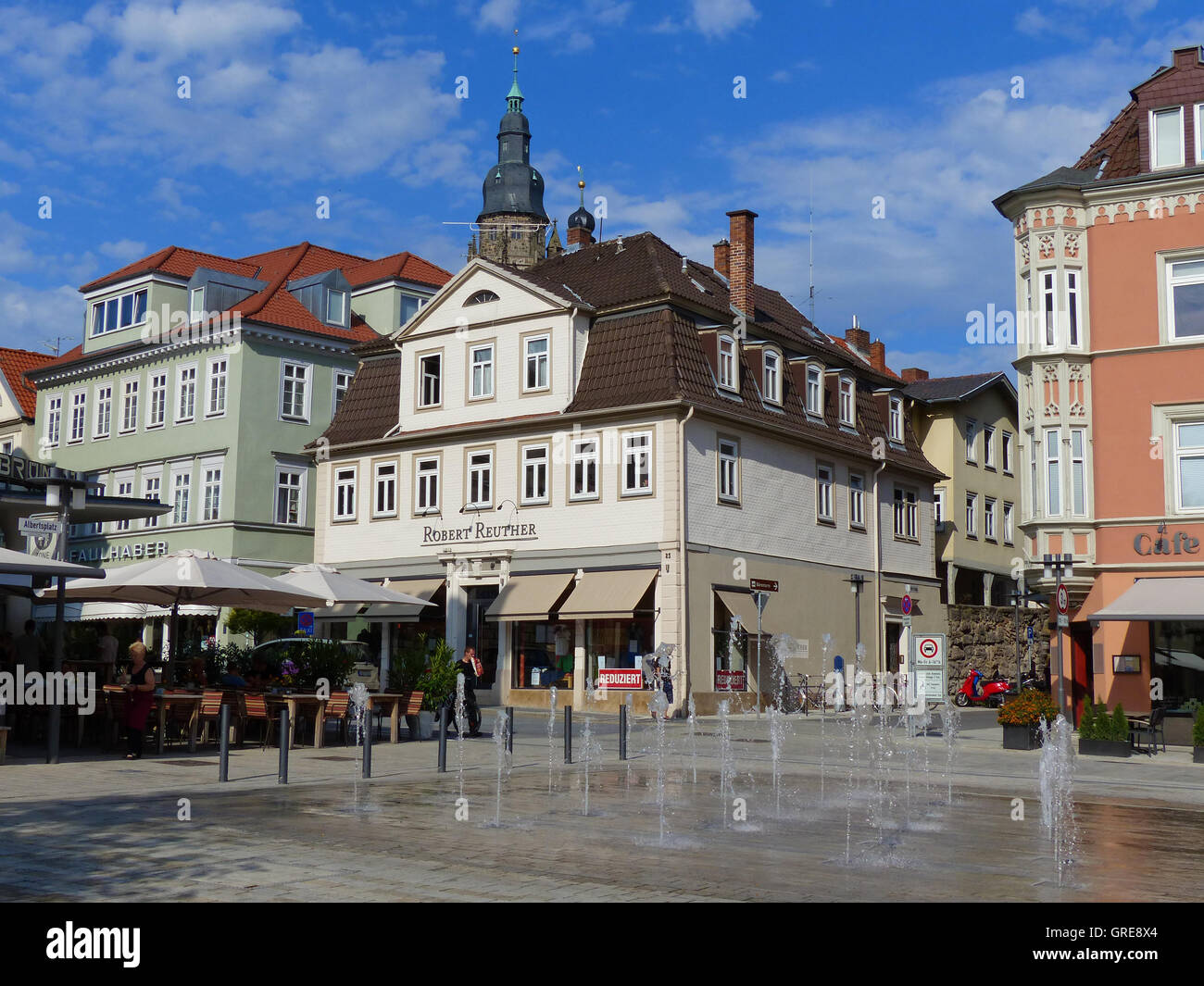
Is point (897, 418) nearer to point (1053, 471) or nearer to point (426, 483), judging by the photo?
point (426, 483)

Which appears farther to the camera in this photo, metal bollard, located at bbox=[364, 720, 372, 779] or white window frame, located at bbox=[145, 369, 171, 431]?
white window frame, located at bbox=[145, 369, 171, 431]

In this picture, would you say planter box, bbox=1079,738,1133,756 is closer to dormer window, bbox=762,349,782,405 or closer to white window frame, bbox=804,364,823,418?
dormer window, bbox=762,349,782,405

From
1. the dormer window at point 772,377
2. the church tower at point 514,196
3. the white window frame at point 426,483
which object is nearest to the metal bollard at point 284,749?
the white window frame at point 426,483

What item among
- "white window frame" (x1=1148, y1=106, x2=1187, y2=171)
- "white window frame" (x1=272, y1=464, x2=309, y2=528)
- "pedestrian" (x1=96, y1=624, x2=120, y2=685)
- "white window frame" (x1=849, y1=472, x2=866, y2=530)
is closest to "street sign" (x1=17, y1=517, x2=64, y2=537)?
"pedestrian" (x1=96, y1=624, x2=120, y2=685)

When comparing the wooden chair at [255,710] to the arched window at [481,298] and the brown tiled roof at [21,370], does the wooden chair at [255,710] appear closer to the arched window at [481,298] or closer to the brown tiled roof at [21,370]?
the arched window at [481,298]

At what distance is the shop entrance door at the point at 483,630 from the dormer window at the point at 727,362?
8864 mm

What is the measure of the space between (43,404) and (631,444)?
29960 millimetres

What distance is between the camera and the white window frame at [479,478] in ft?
127

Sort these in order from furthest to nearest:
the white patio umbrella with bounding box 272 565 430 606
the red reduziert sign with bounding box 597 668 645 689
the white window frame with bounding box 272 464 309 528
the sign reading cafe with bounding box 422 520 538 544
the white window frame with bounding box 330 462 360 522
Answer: the white window frame with bounding box 272 464 309 528, the white window frame with bounding box 330 462 360 522, the sign reading cafe with bounding box 422 520 538 544, the red reduziert sign with bounding box 597 668 645 689, the white patio umbrella with bounding box 272 565 430 606

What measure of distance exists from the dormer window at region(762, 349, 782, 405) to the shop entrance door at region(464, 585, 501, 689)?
9.87m

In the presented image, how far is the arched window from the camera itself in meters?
39.1
